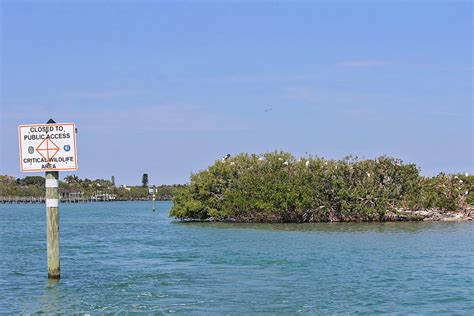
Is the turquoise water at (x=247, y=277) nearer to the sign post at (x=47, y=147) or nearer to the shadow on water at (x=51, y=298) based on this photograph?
the shadow on water at (x=51, y=298)

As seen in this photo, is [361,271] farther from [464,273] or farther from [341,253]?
[341,253]

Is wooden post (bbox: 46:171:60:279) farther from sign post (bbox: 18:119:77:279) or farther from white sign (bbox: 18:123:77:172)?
white sign (bbox: 18:123:77:172)

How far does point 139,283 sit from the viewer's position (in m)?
20.7

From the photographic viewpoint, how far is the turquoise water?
1717cm

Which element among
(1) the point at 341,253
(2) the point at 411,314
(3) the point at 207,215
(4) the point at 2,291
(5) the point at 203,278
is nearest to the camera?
(2) the point at 411,314

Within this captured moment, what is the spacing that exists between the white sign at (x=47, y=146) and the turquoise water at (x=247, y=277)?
3.48m

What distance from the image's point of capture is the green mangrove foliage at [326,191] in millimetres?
56062

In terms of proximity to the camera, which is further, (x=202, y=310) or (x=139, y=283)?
(x=139, y=283)

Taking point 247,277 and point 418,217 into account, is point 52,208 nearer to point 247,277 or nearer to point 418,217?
point 247,277

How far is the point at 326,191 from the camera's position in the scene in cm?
5666

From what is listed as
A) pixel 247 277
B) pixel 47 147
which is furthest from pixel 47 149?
pixel 247 277

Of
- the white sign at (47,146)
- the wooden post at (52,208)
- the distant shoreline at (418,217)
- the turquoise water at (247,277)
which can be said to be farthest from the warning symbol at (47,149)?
the distant shoreline at (418,217)

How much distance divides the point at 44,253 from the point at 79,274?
28.5 feet

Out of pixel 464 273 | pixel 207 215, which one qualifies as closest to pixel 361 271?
pixel 464 273
